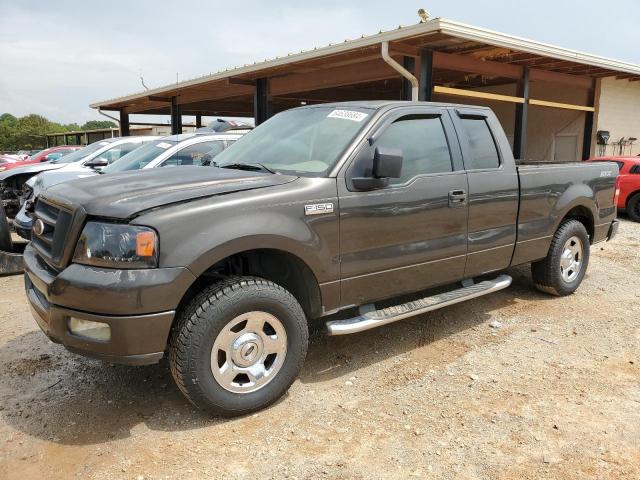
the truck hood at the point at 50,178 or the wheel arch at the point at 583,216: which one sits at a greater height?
the truck hood at the point at 50,178

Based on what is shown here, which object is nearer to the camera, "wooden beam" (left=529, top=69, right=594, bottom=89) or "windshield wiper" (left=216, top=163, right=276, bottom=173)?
"windshield wiper" (left=216, top=163, right=276, bottom=173)

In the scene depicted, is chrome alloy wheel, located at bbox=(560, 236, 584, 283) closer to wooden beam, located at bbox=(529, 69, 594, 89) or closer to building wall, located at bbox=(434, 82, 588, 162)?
wooden beam, located at bbox=(529, 69, 594, 89)

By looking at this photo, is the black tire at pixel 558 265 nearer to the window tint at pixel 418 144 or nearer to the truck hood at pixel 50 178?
the window tint at pixel 418 144

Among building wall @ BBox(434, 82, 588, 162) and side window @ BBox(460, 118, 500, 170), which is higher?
building wall @ BBox(434, 82, 588, 162)

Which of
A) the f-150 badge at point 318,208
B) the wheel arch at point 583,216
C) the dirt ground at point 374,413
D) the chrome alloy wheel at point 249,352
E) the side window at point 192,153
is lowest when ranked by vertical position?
the dirt ground at point 374,413

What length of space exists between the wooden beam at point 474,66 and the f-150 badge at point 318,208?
7.96 metres

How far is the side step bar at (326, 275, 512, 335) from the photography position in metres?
3.57

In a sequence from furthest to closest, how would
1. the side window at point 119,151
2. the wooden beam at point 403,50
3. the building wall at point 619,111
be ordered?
the building wall at point 619,111, the side window at point 119,151, the wooden beam at point 403,50

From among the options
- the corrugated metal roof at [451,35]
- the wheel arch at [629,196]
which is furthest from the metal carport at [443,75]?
the wheel arch at [629,196]


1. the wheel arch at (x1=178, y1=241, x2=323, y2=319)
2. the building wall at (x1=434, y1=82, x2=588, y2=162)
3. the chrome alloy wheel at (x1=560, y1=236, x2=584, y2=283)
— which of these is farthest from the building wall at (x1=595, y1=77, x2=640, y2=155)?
→ the wheel arch at (x1=178, y1=241, x2=323, y2=319)

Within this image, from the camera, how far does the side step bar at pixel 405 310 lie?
3.57m

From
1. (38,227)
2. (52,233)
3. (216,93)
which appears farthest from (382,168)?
(216,93)

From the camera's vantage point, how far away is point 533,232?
197 inches

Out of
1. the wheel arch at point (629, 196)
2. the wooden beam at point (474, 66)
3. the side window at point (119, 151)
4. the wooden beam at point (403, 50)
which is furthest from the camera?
the wheel arch at point (629, 196)
